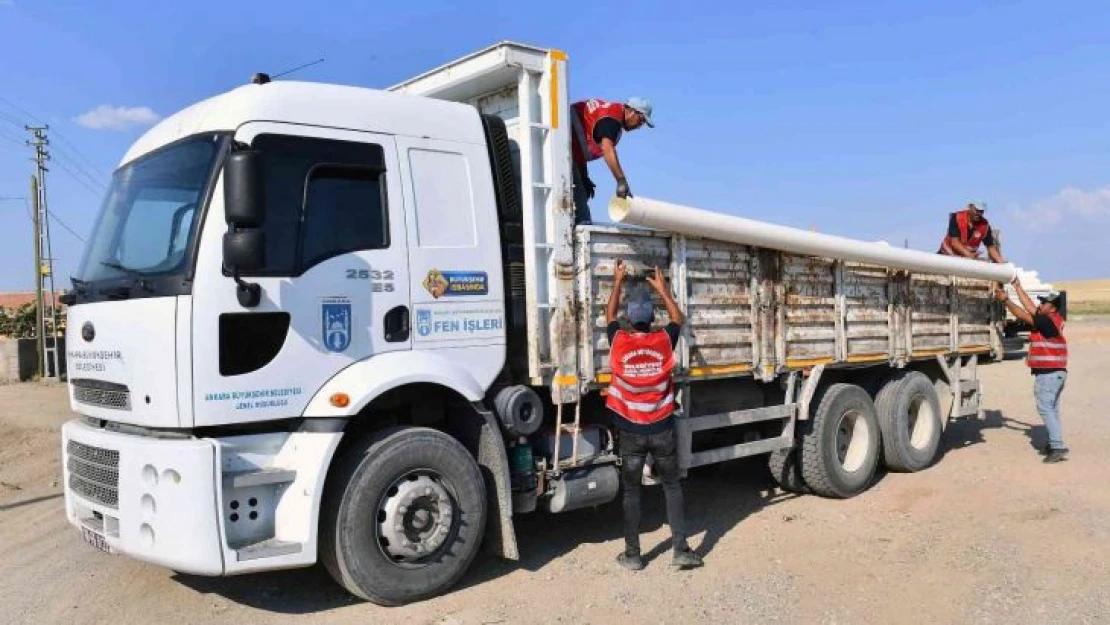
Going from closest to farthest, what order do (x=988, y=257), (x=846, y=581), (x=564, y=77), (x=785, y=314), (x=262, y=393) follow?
(x=262, y=393), (x=846, y=581), (x=564, y=77), (x=785, y=314), (x=988, y=257)

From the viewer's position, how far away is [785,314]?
7.09 metres

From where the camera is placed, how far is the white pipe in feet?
17.9

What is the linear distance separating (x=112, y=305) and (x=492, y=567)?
9.03ft

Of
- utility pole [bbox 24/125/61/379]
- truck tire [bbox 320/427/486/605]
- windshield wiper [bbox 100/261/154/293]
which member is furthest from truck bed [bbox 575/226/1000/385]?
utility pole [bbox 24/125/61/379]

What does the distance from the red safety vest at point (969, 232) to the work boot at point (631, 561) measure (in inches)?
248

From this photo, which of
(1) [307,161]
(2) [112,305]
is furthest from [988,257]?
(2) [112,305]

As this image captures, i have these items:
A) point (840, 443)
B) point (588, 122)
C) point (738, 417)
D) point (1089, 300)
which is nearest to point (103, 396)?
point (588, 122)

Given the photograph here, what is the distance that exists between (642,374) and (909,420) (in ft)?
15.5

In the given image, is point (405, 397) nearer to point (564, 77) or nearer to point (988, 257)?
point (564, 77)

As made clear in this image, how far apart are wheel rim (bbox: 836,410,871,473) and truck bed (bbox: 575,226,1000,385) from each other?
0.54 meters

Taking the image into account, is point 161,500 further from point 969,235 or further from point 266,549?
point 969,235

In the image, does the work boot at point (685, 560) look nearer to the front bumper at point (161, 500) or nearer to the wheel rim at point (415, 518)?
the wheel rim at point (415, 518)

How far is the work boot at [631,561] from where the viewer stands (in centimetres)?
546

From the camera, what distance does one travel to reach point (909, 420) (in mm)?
8852
